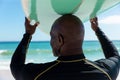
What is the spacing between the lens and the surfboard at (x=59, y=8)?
7.04 feet

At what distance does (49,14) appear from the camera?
7.55 ft

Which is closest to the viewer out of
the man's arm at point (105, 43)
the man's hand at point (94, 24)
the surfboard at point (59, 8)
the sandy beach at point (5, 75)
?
the surfboard at point (59, 8)

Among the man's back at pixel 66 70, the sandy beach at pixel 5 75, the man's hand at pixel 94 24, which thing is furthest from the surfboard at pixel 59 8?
the sandy beach at pixel 5 75

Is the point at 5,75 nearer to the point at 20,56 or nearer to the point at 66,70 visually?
the point at 20,56

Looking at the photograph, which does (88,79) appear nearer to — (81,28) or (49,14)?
(81,28)

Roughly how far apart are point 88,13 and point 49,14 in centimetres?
29

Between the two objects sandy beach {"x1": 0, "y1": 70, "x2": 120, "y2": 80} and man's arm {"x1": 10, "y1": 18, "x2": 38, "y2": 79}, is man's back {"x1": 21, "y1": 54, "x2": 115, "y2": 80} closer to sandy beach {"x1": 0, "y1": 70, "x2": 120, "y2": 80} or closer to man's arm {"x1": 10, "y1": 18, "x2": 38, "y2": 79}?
man's arm {"x1": 10, "y1": 18, "x2": 38, "y2": 79}

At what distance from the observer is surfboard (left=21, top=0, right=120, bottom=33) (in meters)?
2.15

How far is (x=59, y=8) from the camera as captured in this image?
86.4 inches

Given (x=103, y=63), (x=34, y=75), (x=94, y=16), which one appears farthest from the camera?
(x=94, y=16)

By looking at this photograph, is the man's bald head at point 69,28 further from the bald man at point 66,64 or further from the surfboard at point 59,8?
the surfboard at point 59,8

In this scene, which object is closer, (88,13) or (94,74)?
(94,74)

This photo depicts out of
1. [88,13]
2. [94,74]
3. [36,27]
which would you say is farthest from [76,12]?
[94,74]

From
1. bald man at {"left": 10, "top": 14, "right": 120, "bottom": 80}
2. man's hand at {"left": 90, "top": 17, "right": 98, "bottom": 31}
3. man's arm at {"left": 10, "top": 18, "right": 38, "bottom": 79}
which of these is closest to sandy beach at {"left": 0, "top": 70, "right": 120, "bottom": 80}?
man's hand at {"left": 90, "top": 17, "right": 98, "bottom": 31}
